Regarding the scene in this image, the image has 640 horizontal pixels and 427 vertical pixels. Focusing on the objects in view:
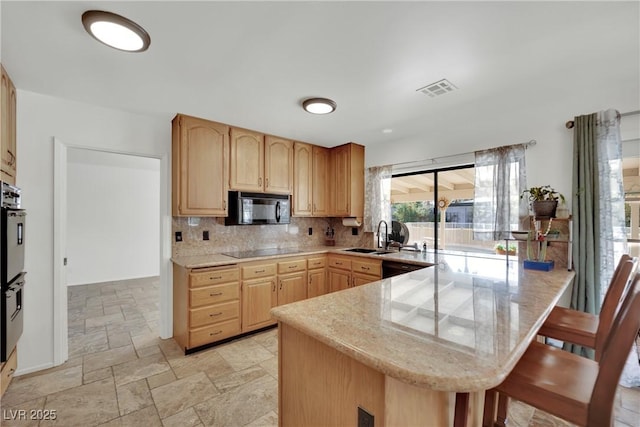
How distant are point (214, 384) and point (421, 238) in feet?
9.63

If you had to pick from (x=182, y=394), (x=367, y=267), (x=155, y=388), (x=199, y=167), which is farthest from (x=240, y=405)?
(x=199, y=167)

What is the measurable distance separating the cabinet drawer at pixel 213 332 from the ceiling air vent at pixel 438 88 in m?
2.91

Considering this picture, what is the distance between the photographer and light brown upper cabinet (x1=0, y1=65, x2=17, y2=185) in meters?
1.95

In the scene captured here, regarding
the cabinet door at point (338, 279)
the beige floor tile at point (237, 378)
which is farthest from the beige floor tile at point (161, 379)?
the cabinet door at point (338, 279)

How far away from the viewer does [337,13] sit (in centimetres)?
144

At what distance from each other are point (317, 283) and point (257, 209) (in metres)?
1.28

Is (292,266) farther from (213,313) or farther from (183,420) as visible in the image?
(183,420)

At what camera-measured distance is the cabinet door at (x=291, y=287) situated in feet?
10.9

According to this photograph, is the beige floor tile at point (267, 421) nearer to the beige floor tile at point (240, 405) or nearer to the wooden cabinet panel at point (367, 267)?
the beige floor tile at point (240, 405)

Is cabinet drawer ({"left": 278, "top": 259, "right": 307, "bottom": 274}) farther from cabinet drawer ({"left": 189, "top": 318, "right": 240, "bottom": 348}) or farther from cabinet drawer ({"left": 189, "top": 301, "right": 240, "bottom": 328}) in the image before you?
cabinet drawer ({"left": 189, "top": 318, "right": 240, "bottom": 348})

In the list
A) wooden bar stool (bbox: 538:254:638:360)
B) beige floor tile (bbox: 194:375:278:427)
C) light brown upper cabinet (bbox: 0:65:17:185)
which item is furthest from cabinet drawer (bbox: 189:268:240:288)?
wooden bar stool (bbox: 538:254:638:360)

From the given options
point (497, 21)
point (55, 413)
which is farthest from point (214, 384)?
point (497, 21)

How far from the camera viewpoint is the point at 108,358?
2.61 metres

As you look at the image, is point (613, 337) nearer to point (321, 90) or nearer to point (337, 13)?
point (337, 13)
